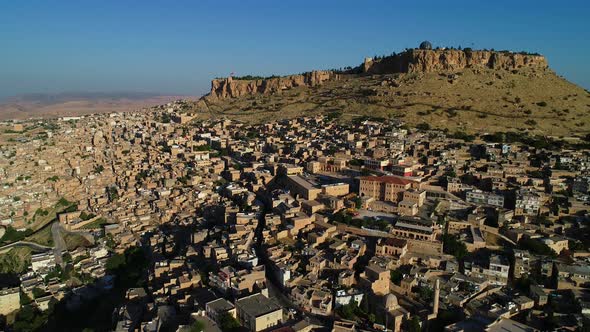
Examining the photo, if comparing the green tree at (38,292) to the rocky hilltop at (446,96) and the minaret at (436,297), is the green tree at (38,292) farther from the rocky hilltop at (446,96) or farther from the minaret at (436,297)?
the rocky hilltop at (446,96)

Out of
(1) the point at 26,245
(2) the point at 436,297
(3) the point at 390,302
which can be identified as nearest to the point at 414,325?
(3) the point at 390,302

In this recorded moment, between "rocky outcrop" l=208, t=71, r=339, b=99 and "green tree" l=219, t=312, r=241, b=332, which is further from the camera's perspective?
"rocky outcrop" l=208, t=71, r=339, b=99

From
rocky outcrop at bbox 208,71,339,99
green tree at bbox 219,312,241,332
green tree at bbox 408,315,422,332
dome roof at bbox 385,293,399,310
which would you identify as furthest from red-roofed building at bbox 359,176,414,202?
rocky outcrop at bbox 208,71,339,99

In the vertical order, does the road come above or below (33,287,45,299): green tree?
above

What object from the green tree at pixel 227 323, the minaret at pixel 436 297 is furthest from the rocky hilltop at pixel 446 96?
the green tree at pixel 227 323

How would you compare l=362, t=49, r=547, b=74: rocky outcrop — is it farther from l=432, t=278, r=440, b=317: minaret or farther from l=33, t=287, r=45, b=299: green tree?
l=33, t=287, r=45, b=299: green tree

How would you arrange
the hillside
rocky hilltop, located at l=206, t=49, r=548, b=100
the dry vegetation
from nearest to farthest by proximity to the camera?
the dry vegetation → the hillside → rocky hilltop, located at l=206, t=49, r=548, b=100

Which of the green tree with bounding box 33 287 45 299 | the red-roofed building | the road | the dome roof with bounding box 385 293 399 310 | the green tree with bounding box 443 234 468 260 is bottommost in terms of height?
the green tree with bounding box 33 287 45 299
